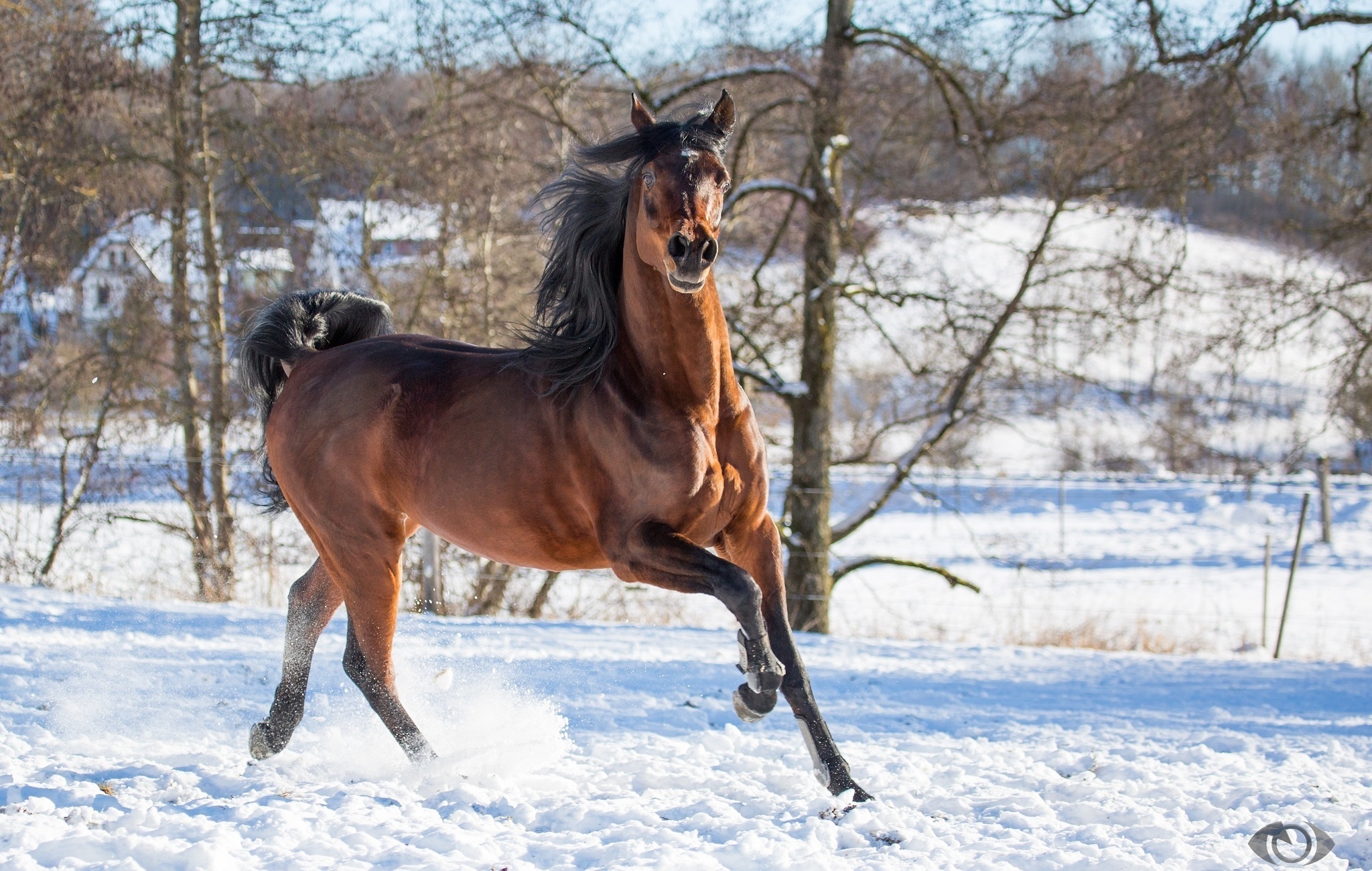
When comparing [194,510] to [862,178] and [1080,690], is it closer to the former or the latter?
[862,178]

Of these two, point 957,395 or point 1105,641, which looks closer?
point 1105,641

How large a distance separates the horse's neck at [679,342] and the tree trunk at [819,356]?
20.3ft

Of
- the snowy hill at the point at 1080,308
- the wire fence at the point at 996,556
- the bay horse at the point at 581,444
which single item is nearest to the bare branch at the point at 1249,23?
the snowy hill at the point at 1080,308

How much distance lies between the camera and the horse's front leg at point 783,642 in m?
3.45

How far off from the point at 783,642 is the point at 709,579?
0.51 m

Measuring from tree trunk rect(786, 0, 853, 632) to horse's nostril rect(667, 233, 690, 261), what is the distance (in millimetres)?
6655

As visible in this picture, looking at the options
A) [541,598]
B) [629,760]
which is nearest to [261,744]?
[629,760]

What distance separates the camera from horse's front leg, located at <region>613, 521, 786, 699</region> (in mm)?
3109

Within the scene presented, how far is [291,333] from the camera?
454 cm

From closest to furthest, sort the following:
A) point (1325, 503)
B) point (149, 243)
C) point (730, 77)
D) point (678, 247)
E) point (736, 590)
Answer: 1. point (678, 247)
2. point (736, 590)
3. point (730, 77)
4. point (149, 243)
5. point (1325, 503)

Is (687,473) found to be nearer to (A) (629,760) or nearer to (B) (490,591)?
(A) (629,760)

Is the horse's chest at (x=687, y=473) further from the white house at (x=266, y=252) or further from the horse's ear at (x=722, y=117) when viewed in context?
the white house at (x=266, y=252)

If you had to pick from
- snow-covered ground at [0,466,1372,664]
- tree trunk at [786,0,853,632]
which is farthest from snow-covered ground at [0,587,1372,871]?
tree trunk at [786,0,853,632]

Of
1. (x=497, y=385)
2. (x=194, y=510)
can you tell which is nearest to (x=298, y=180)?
(x=194, y=510)
